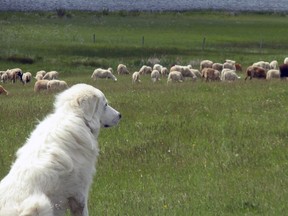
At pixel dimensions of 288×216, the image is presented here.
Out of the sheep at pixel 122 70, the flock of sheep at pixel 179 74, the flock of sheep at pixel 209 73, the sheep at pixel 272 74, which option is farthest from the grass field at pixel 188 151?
the sheep at pixel 272 74

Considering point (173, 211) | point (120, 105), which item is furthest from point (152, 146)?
point (120, 105)

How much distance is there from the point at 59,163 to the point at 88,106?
0.91m

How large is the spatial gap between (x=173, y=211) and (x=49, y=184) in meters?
2.20

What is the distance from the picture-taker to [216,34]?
59062 millimetres

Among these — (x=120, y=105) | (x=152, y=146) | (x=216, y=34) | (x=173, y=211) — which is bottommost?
(x=216, y=34)

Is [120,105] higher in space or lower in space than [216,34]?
higher

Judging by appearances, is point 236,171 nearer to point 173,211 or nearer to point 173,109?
point 173,211

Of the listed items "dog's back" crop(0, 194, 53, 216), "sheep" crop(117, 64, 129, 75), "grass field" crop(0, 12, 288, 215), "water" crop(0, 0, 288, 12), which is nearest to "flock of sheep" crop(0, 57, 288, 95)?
"sheep" crop(117, 64, 129, 75)

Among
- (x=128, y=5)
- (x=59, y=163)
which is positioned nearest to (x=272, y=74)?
(x=59, y=163)

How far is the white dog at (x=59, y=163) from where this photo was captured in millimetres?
6418

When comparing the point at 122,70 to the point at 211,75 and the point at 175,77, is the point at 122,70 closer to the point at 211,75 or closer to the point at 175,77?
the point at 175,77

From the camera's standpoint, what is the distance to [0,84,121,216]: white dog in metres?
6.42

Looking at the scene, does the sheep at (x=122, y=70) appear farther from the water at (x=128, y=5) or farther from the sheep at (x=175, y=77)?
the water at (x=128, y=5)

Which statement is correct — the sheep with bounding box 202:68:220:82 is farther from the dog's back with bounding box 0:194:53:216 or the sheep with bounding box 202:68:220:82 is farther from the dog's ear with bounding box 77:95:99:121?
the dog's back with bounding box 0:194:53:216
